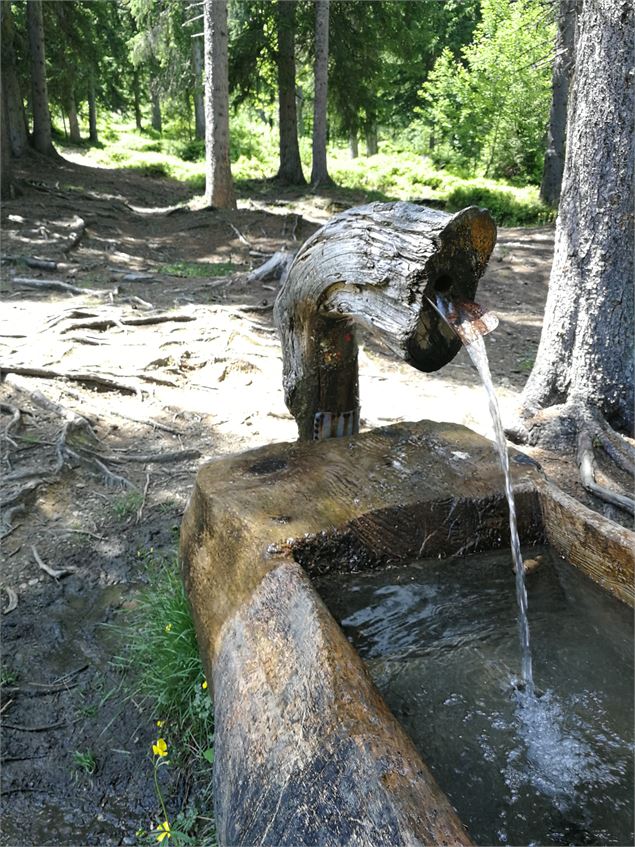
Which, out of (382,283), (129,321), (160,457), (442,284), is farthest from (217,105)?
(442,284)

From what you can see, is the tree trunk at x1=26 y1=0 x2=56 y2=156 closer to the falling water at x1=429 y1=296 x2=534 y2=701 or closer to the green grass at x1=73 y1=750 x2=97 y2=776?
the falling water at x1=429 y1=296 x2=534 y2=701

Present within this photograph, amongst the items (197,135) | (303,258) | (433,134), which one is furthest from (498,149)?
(303,258)

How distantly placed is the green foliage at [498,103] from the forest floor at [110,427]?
12346 millimetres

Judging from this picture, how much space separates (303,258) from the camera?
290cm

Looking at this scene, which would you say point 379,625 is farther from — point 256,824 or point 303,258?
point 303,258

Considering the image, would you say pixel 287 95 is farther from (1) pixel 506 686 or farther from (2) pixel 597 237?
(1) pixel 506 686

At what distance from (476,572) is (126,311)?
6.04 m

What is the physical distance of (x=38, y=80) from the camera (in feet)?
58.4

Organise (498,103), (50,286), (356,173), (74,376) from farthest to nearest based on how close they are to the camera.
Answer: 1. (498,103)
2. (356,173)
3. (50,286)
4. (74,376)

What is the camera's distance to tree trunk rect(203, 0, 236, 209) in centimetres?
1312

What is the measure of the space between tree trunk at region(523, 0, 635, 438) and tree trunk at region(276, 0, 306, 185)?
1448 centimetres

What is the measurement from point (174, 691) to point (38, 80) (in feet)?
62.8

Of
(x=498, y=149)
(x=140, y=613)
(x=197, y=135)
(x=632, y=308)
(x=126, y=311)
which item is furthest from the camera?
(x=197, y=135)

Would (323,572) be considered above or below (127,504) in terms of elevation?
above
